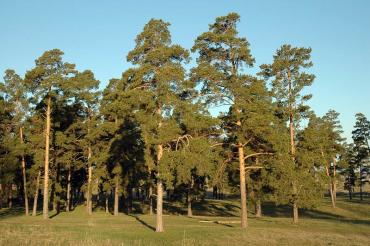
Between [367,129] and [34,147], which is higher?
[367,129]

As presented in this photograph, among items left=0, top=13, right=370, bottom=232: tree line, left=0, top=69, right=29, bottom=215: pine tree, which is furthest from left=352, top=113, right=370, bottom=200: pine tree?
left=0, top=69, right=29, bottom=215: pine tree

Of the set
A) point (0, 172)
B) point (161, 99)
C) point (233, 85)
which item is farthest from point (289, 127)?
point (0, 172)

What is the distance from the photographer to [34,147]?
45281mm

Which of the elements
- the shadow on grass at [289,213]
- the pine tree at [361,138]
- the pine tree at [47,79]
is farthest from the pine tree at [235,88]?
the pine tree at [361,138]

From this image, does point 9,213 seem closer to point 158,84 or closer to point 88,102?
point 88,102

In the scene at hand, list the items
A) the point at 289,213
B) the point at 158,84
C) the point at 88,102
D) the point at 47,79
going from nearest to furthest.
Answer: the point at 158,84, the point at 47,79, the point at 88,102, the point at 289,213

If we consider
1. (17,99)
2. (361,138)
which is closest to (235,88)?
(17,99)

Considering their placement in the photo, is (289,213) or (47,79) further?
(289,213)

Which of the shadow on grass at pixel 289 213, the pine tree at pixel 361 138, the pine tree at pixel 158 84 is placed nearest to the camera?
the pine tree at pixel 158 84

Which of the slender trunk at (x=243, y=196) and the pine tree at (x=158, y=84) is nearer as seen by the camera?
the pine tree at (x=158, y=84)

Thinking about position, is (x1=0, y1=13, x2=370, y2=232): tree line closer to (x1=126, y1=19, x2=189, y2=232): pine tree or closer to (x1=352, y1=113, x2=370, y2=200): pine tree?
(x1=126, y1=19, x2=189, y2=232): pine tree

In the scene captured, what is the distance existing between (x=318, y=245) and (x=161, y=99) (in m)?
13.1

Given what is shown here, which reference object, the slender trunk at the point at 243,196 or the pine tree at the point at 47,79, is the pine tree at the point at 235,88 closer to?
the slender trunk at the point at 243,196

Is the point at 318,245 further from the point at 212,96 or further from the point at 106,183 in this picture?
the point at 106,183
